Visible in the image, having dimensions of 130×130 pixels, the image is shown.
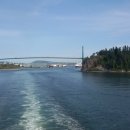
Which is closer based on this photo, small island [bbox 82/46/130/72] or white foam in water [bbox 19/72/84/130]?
white foam in water [bbox 19/72/84/130]

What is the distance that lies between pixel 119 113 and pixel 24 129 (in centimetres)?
635

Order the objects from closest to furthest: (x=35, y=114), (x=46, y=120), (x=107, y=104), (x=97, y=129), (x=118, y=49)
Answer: (x=97, y=129) < (x=46, y=120) < (x=35, y=114) < (x=107, y=104) < (x=118, y=49)

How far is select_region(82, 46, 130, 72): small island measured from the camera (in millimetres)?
106062

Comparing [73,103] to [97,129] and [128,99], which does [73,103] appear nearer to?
[128,99]

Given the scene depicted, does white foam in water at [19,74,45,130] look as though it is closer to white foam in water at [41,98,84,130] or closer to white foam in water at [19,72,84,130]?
white foam in water at [19,72,84,130]

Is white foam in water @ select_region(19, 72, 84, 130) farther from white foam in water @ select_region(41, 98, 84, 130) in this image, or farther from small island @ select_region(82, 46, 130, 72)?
small island @ select_region(82, 46, 130, 72)

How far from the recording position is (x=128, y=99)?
92.9ft

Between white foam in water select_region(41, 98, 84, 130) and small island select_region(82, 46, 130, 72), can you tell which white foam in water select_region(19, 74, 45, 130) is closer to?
white foam in water select_region(41, 98, 84, 130)

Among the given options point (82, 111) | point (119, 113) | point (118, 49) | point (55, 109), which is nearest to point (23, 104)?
point (55, 109)

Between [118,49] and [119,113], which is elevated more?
[118,49]

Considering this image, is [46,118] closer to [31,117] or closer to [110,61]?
[31,117]

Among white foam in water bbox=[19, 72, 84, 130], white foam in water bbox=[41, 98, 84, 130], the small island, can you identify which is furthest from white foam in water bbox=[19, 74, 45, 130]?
the small island

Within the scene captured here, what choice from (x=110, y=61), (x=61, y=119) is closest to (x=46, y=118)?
(x=61, y=119)

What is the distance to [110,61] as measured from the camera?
111 meters
